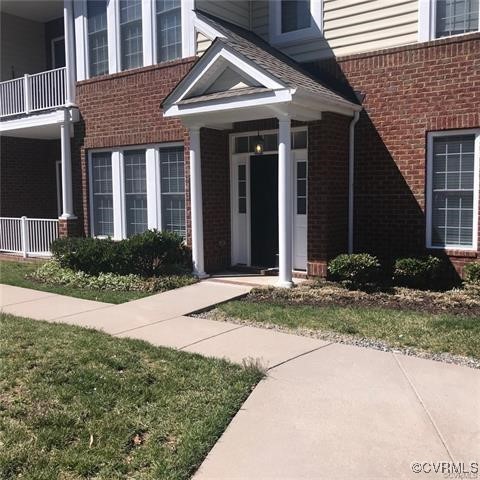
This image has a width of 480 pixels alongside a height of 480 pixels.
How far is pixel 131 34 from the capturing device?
11.9 meters

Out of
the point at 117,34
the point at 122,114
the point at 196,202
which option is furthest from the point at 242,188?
the point at 117,34

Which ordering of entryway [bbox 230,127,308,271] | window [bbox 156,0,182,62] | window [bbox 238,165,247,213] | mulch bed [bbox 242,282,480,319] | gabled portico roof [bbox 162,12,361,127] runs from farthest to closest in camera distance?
1. window [bbox 238,165,247,213]
2. window [bbox 156,0,182,62]
3. entryway [bbox 230,127,308,271]
4. gabled portico roof [bbox 162,12,361,127]
5. mulch bed [bbox 242,282,480,319]

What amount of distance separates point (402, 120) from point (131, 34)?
593cm

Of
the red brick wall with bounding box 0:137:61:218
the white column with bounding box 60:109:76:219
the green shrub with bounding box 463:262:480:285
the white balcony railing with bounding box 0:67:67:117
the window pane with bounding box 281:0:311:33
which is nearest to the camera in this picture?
the green shrub with bounding box 463:262:480:285

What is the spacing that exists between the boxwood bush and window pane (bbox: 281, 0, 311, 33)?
4439 mm

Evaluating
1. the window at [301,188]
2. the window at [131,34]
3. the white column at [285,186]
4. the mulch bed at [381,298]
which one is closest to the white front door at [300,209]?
the window at [301,188]

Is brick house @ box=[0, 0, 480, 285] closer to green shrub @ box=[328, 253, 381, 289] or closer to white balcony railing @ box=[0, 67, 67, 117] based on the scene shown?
white balcony railing @ box=[0, 67, 67, 117]

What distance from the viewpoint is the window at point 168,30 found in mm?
11016

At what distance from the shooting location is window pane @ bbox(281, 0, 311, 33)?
34.3 feet

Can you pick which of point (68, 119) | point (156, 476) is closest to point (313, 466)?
point (156, 476)

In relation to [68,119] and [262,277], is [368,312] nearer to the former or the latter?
[262,277]

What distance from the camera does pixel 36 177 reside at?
16.0 metres

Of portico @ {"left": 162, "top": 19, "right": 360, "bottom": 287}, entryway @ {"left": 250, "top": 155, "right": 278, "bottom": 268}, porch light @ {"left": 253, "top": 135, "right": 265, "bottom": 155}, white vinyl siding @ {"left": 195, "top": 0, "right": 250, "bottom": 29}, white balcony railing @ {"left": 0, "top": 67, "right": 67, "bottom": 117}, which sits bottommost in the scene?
entryway @ {"left": 250, "top": 155, "right": 278, "bottom": 268}

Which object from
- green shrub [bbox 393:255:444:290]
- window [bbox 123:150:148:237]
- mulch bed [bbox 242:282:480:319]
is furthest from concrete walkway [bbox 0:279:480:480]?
window [bbox 123:150:148:237]
